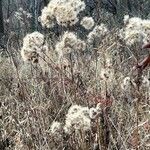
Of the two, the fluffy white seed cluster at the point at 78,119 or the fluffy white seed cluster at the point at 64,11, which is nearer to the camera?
the fluffy white seed cluster at the point at 78,119

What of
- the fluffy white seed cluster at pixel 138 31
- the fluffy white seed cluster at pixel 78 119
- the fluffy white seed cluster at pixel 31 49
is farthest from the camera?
the fluffy white seed cluster at pixel 31 49

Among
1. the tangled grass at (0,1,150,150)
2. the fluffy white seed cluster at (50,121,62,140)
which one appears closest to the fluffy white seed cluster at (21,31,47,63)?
the tangled grass at (0,1,150,150)

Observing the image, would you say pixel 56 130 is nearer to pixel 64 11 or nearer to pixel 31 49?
pixel 31 49

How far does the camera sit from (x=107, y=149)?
2.80 m

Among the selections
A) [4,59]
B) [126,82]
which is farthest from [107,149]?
[4,59]

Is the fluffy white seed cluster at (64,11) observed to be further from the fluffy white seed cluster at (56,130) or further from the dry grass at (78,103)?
the fluffy white seed cluster at (56,130)

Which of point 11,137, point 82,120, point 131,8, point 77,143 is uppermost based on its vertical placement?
point 131,8

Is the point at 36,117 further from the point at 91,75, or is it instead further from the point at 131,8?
the point at 131,8

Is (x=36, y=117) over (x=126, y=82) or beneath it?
beneath

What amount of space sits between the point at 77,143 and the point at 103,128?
176mm

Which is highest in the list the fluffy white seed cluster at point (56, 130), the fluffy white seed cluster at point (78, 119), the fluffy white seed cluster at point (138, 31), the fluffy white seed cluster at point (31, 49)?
the fluffy white seed cluster at point (138, 31)

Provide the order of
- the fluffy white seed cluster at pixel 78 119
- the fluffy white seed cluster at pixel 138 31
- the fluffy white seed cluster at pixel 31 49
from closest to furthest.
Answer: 1. the fluffy white seed cluster at pixel 78 119
2. the fluffy white seed cluster at pixel 138 31
3. the fluffy white seed cluster at pixel 31 49

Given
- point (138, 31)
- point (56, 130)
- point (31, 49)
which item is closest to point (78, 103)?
point (56, 130)

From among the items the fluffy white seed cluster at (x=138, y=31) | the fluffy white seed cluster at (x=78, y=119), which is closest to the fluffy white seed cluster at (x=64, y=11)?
the fluffy white seed cluster at (x=138, y=31)
